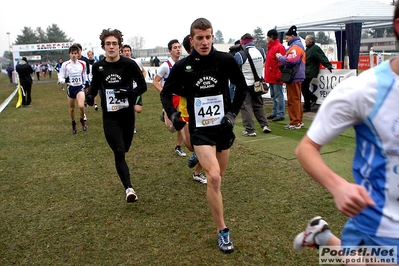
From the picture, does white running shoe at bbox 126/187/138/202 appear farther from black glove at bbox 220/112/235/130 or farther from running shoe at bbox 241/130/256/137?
running shoe at bbox 241/130/256/137

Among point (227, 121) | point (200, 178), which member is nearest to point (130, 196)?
point (200, 178)

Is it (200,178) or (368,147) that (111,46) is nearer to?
(200,178)

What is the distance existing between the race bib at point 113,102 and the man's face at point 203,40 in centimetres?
170

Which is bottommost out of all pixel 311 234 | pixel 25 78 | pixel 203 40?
pixel 311 234

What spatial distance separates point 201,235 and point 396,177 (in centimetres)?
257

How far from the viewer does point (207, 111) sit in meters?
3.76

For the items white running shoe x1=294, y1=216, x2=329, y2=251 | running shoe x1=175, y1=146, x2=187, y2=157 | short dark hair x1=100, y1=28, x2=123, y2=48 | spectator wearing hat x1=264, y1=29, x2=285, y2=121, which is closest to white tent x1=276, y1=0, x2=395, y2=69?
spectator wearing hat x1=264, y1=29, x2=285, y2=121

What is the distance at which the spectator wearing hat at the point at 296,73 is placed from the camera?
8.38 metres

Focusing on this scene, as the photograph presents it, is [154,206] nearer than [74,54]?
Yes

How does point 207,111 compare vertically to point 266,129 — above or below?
above

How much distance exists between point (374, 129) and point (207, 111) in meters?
2.24

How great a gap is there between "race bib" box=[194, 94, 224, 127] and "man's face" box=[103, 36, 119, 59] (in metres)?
1.79

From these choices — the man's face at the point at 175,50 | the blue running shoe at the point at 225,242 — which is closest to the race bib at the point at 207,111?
the blue running shoe at the point at 225,242

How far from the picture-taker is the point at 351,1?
1434cm
